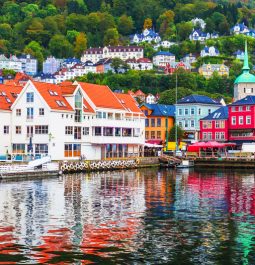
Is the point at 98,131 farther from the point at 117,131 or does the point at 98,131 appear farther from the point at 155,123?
the point at 155,123

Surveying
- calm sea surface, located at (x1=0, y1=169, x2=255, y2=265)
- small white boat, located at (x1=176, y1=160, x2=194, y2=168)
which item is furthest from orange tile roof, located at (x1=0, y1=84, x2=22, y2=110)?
calm sea surface, located at (x1=0, y1=169, x2=255, y2=265)

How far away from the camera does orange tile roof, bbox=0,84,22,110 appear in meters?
81.7

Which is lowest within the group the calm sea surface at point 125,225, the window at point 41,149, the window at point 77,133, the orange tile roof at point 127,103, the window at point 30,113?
the calm sea surface at point 125,225

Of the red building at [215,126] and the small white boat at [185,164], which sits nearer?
the small white boat at [185,164]

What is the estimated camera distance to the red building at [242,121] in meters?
110

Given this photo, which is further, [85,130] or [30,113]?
[85,130]

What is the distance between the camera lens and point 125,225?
33500mm

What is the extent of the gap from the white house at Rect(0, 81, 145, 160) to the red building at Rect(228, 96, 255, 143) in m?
29.2

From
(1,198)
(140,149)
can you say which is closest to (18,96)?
(140,149)

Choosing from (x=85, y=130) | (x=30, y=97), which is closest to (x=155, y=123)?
(x=85, y=130)

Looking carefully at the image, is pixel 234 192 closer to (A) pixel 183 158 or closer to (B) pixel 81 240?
(B) pixel 81 240

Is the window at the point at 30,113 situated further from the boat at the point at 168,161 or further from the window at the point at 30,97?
the boat at the point at 168,161

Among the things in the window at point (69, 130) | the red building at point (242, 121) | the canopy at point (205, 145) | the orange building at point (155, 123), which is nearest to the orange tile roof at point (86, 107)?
the window at point (69, 130)

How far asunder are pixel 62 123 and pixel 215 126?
44.2m
